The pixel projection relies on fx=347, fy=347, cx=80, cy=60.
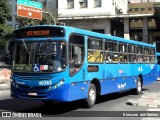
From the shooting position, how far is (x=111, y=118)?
1065 centimetres

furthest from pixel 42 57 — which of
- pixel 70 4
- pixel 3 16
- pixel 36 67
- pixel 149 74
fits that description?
pixel 70 4

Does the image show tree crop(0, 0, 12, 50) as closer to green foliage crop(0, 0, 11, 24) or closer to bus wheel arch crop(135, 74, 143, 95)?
green foliage crop(0, 0, 11, 24)

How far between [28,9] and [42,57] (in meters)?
19.1

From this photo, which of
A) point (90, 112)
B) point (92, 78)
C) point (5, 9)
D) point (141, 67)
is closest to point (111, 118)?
point (90, 112)

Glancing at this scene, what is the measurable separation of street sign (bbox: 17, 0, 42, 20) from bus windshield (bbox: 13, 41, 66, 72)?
1758 cm

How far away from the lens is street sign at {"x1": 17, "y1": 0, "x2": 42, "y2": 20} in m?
28.8

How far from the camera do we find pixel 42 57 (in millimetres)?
11312

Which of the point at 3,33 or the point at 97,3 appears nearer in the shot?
the point at 3,33

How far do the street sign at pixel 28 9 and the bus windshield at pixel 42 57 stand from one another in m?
17.6

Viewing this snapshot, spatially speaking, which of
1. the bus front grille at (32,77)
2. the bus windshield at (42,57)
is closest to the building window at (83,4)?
the bus windshield at (42,57)

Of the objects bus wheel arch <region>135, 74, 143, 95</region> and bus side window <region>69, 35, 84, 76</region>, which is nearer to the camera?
bus side window <region>69, 35, 84, 76</region>

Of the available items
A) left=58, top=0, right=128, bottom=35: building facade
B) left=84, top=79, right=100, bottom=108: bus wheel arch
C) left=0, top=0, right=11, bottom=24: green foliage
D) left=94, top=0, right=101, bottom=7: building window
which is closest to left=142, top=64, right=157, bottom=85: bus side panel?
left=84, top=79, right=100, bottom=108: bus wheel arch

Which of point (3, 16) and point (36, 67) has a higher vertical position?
point (3, 16)

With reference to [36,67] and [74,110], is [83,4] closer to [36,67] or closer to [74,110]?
[74,110]
